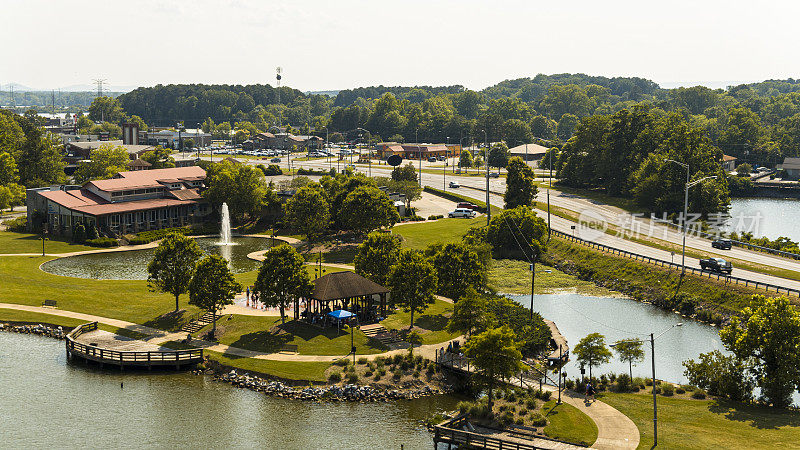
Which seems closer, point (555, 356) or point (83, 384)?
point (83, 384)

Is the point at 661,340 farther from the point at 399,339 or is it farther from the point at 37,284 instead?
the point at 37,284

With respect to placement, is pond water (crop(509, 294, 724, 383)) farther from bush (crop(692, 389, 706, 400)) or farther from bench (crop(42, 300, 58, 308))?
bench (crop(42, 300, 58, 308))

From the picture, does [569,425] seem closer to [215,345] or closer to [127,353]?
[215,345]

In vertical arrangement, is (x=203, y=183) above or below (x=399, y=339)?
above

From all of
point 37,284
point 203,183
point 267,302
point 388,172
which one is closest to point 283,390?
point 267,302

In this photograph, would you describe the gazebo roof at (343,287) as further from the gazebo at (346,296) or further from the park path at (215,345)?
the park path at (215,345)

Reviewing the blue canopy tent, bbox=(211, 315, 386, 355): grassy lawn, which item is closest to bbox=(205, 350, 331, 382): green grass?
bbox=(211, 315, 386, 355): grassy lawn
